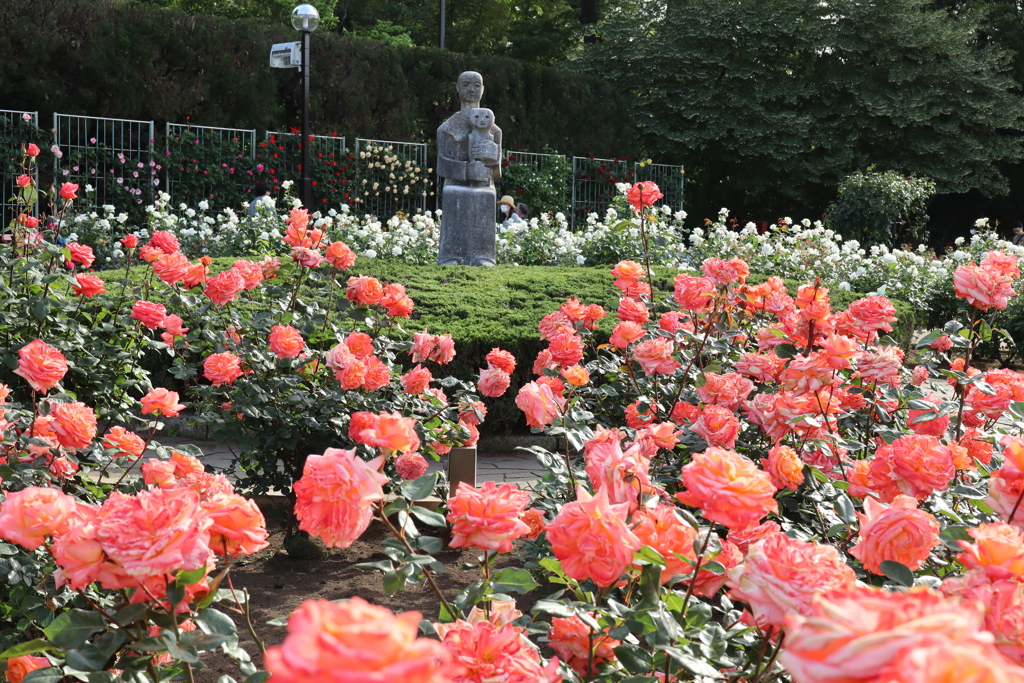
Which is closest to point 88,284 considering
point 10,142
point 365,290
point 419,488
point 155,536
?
point 365,290

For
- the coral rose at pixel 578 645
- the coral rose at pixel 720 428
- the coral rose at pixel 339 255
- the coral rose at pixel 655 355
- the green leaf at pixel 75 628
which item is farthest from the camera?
the coral rose at pixel 339 255

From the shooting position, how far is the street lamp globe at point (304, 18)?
1133cm

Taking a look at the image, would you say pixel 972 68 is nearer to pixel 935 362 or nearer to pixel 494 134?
pixel 494 134

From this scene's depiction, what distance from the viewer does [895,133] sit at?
19781 millimetres

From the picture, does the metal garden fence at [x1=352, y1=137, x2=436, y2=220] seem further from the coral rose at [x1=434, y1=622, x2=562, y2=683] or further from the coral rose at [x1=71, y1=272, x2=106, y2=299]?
the coral rose at [x1=434, y1=622, x2=562, y2=683]

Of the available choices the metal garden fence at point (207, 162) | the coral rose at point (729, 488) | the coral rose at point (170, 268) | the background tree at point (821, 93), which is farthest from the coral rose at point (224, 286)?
the background tree at point (821, 93)

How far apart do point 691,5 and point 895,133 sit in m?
5.32

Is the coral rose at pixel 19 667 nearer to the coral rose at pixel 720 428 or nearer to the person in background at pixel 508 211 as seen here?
the coral rose at pixel 720 428

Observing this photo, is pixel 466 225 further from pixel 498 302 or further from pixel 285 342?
pixel 285 342

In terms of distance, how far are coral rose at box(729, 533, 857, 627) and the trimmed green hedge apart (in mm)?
3470

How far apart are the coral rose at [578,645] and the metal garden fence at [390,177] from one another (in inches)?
542

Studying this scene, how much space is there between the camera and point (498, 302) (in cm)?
636

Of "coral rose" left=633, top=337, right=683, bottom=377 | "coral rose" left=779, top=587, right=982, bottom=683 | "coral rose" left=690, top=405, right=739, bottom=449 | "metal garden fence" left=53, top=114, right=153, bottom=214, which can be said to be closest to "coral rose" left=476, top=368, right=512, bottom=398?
"coral rose" left=633, top=337, right=683, bottom=377

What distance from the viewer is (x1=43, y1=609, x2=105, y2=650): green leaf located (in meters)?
1.16
